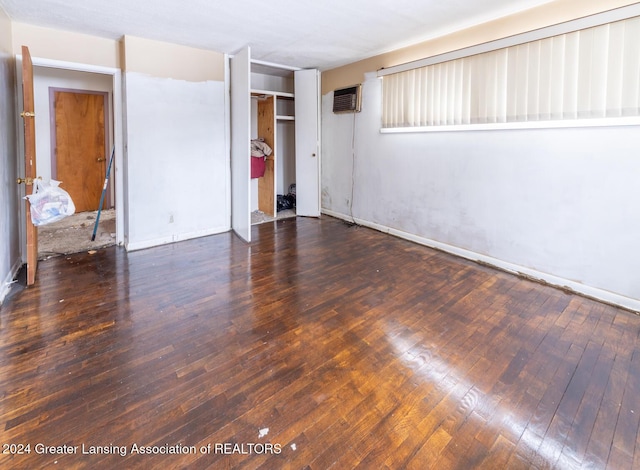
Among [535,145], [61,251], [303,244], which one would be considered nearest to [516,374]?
[535,145]

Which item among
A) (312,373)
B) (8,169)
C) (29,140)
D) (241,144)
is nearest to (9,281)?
(8,169)

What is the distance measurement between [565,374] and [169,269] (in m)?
3.36

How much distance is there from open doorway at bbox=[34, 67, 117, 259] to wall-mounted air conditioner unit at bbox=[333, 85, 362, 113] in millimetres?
3616

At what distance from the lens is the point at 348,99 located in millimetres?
5172

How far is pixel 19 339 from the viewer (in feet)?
7.36

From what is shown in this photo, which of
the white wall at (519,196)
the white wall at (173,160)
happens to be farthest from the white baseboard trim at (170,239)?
the white wall at (519,196)

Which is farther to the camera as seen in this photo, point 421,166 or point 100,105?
point 100,105

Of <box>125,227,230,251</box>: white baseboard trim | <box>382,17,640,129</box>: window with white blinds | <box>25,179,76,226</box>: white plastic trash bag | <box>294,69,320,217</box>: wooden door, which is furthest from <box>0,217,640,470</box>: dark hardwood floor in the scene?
<box>294,69,320,217</box>: wooden door

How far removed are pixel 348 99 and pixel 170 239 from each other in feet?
10.5

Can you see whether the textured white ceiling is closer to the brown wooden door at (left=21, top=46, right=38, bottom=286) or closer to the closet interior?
the brown wooden door at (left=21, top=46, right=38, bottom=286)

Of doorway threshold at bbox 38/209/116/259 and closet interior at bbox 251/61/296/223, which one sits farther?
closet interior at bbox 251/61/296/223

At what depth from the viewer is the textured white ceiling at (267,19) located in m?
3.00

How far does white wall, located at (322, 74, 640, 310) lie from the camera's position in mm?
2805

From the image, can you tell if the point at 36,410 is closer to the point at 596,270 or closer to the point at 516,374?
the point at 516,374
